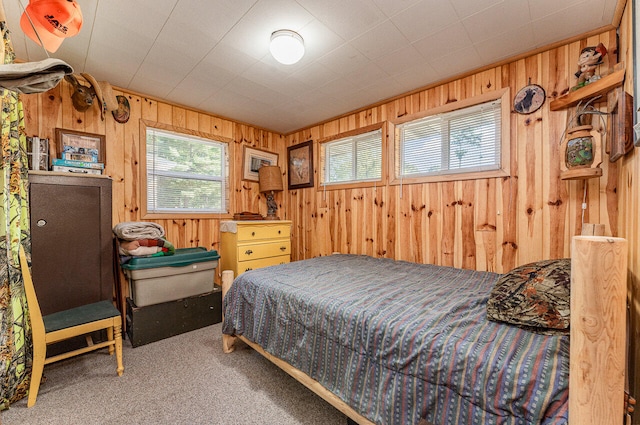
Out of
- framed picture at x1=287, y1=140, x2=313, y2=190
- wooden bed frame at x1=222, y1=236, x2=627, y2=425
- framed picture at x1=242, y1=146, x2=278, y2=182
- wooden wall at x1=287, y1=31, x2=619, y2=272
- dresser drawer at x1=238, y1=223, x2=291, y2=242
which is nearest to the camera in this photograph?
wooden bed frame at x1=222, y1=236, x2=627, y2=425

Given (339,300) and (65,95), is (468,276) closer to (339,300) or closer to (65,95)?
(339,300)

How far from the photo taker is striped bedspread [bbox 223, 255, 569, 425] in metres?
0.88

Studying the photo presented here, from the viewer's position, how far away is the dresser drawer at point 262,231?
10.0ft

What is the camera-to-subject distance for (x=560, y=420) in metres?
0.77

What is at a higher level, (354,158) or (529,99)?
(529,99)

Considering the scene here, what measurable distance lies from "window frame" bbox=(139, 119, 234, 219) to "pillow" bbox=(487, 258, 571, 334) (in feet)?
A: 10.0

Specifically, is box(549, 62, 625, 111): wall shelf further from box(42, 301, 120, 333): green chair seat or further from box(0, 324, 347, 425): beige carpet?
box(42, 301, 120, 333): green chair seat

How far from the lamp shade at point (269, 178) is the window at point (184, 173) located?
47 cm

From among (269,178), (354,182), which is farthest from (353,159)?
(269,178)

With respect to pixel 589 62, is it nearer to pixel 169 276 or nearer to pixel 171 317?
pixel 169 276

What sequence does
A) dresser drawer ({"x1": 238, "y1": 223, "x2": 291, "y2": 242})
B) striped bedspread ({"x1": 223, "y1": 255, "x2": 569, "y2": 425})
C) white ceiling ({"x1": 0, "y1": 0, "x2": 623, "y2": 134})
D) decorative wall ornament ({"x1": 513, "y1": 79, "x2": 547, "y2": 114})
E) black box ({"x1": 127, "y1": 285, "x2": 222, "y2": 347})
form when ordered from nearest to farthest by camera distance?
striped bedspread ({"x1": 223, "y1": 255, "x2": 569, "y2": 425}) < white ceiling ({"x1": 0, "y1": 0, "x2": 623, "y2": 134}) < decorative wall ornament ({"x1": 513, "y1": 79, "x2": 547, "y2": 114}) < black box ({"x1": 127, "y1": 285, "x2": 222, "y2": 347}) < dresser drawer ({"x1": 238, "y1": 223, "x2": 291, "y2": 242})

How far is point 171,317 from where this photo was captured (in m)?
2.47

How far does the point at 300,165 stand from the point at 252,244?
4.70 feet

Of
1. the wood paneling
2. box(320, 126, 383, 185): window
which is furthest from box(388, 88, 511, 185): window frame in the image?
the wood paneling
